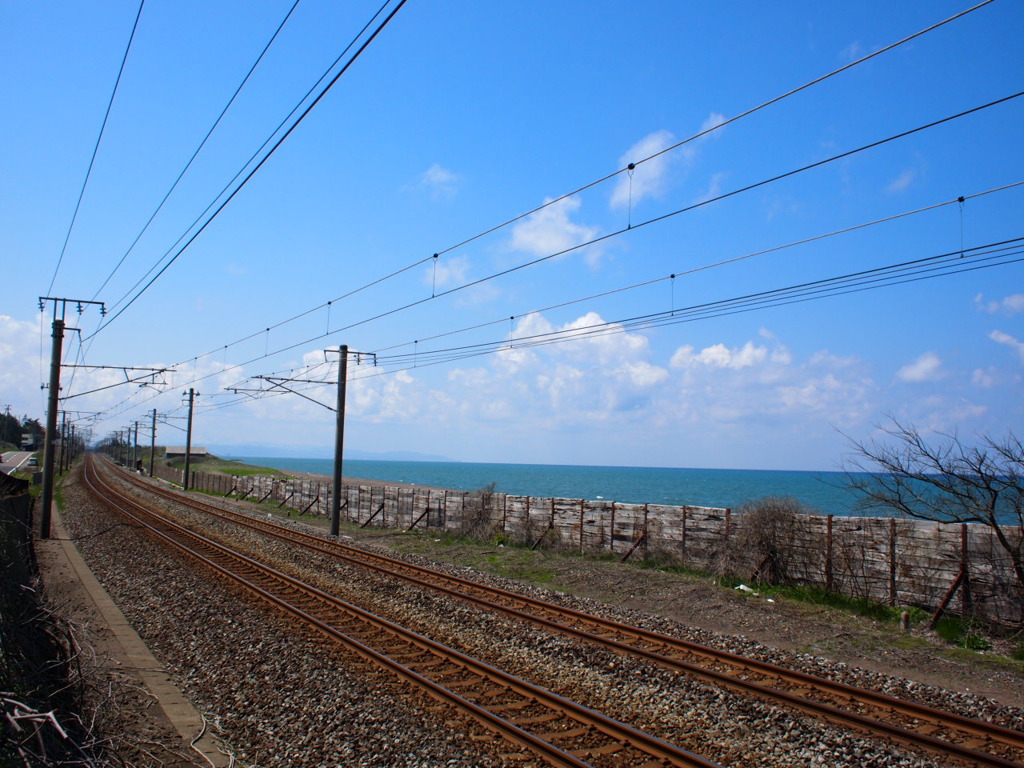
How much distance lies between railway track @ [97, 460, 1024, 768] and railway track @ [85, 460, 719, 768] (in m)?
2.12

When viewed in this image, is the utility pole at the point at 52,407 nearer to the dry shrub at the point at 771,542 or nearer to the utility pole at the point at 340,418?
the utility pole at the point at 340,418

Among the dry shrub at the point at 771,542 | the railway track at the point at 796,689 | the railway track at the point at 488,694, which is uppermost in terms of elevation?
the dry shrub at the point at 771,542

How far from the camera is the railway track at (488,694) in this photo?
23.8ft

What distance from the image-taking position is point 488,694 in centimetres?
910

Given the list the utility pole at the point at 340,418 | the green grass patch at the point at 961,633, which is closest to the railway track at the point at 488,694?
the green grass patch at the point at 961,633

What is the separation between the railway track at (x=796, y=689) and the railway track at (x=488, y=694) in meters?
2.12

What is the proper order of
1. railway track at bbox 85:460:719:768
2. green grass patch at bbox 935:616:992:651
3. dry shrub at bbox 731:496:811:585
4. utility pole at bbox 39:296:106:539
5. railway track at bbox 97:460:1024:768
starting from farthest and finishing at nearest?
utility pole at bbox 39:296:106:539 < dry shrub at bbox 731:496:811:585 < green grass patch at bbox 935:616:992:651 < railway track at bbox 97:460:1024:768 < railway track at bbox 85:460:719:768

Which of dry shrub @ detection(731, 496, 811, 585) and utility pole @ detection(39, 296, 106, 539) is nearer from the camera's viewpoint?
dry shrub @ detection(731, 496, 811, 585)

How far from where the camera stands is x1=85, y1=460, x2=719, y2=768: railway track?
726 cm

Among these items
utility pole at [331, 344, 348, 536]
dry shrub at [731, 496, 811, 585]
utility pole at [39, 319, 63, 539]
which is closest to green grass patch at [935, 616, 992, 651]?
dry shrub at [731, 496, 811, 585]

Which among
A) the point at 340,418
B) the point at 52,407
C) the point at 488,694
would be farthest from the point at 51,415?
the point at 488,694

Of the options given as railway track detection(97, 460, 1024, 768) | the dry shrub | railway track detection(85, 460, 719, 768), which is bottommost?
railway track detection(85, 460, 719, 768)

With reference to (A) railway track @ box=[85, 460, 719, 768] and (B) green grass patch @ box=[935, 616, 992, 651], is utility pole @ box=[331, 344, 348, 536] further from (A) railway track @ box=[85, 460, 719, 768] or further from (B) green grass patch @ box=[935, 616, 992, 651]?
(B) green grass patch @ box=[935, 616, 992, 651]

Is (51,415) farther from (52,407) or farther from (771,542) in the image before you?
(771,542)
